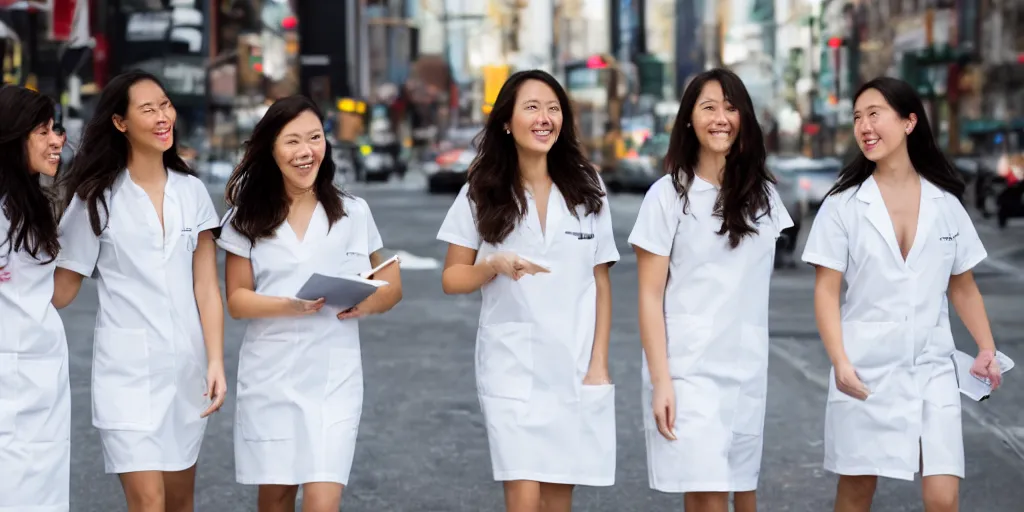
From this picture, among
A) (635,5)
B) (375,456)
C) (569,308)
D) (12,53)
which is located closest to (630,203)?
(12,53)

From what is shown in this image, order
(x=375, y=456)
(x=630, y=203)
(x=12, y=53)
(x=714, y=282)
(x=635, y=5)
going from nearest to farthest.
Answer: (x=714, y=282) → (x=375, y=456) → (x=630, y=203) → (x=12, y=53) → (x=635, y=5)

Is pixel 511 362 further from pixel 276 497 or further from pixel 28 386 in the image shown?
pixel 28 386

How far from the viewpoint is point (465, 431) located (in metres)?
8.80

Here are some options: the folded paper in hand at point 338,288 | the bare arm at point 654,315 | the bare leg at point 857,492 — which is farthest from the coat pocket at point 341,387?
the bare leg at point 857,492

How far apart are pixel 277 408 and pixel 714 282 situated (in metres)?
1.41

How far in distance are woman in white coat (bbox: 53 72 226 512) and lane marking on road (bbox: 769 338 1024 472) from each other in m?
4.42

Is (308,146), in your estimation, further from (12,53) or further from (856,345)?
(12,53)

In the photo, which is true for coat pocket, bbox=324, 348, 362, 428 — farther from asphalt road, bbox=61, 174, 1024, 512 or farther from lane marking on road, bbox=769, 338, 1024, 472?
lane marking on road, bbox=769, 338, 1024, 472

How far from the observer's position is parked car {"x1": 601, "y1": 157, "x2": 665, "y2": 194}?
49406 millimetres

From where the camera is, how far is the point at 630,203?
41.3 m

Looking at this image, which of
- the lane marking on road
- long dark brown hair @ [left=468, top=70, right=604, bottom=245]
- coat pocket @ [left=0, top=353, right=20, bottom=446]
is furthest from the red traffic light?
coat pocket @ [left=0, top=353, right=20, bottom=446]

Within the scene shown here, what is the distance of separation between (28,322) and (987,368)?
9.54 feet

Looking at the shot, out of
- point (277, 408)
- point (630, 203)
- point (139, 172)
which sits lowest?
point (630, 203)

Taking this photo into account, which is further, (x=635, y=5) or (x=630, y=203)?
(x=635, y=5)
